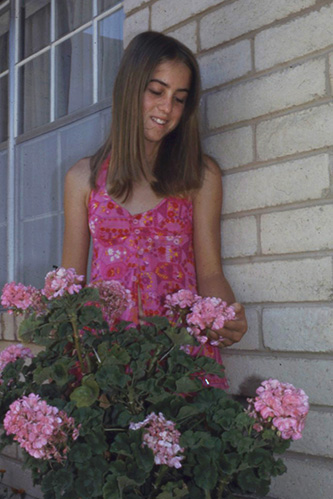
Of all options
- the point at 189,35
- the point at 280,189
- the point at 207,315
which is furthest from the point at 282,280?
the point at 189,35

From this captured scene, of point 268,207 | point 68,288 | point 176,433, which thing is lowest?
point 176,433

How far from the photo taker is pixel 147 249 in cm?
229

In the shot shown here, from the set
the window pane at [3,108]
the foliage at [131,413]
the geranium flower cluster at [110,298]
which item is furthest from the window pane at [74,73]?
the foliage at [131,413]

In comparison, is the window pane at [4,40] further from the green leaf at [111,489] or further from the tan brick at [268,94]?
the green leaf at [111,489]

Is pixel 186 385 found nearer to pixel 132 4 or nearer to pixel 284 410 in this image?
pixel 284 410

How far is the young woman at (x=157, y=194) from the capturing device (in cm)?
228

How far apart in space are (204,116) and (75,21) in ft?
5.10

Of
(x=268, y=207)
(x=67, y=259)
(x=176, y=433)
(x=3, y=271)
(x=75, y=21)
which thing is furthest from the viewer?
(x=3, y=271)

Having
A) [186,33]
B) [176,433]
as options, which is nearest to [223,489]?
[176,433]

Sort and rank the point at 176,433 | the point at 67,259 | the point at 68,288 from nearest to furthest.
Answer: the point at 176,433
the point at 68,288
the point at 67,259

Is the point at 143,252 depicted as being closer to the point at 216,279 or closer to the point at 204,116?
the point at 216,279

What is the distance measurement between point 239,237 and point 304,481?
84 centimetres

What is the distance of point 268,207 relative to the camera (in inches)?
86.7

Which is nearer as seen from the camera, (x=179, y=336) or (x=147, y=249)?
(x=179, y=336)
